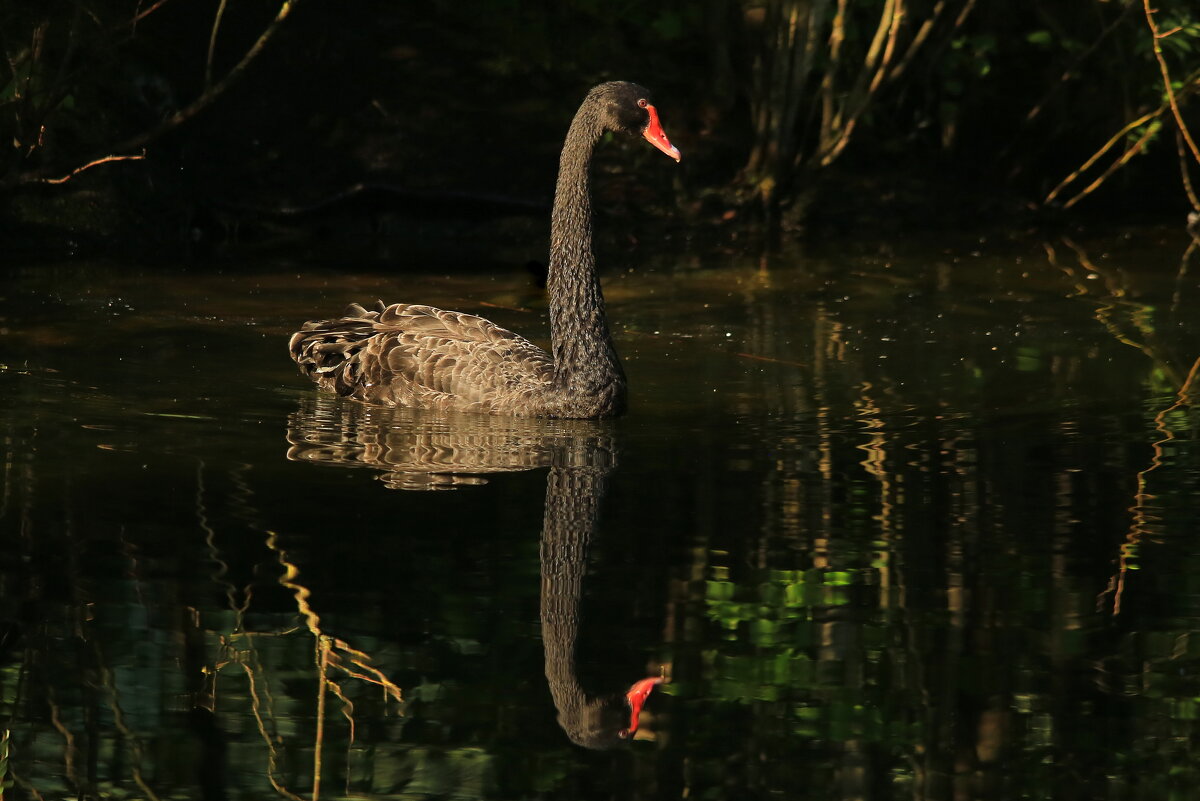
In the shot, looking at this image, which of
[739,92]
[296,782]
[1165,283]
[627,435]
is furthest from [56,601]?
[739,92]

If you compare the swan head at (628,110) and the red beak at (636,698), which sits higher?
the swan head at (628,110)

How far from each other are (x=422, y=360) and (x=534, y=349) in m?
0.56

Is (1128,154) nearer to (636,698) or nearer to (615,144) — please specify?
(615,144)

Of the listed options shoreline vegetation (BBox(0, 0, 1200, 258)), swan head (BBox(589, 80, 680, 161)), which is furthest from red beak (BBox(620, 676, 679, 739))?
shoreline vegetation (BBox(0, 0, 1200, 258))

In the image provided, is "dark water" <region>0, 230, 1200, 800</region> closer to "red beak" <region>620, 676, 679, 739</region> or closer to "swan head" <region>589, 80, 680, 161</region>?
"red beak" <region>620, 676, 679, 739</region>

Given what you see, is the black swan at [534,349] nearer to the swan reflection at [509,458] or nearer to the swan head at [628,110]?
the swan head at [628,110]

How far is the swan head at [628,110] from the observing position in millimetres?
9727

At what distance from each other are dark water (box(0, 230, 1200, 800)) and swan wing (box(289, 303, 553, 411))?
18 cm

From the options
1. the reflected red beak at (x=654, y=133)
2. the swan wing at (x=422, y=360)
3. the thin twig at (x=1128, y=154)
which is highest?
the thin twig at (x=1128, y=154)

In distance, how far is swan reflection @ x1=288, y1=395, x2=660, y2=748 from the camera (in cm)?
634

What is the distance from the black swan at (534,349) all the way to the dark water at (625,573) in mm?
168

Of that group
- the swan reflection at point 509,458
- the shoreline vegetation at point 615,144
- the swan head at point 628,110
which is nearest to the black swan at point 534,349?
the swan head at point 628,110

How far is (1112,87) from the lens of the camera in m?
18.6

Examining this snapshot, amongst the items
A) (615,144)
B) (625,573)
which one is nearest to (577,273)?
(625,573)
